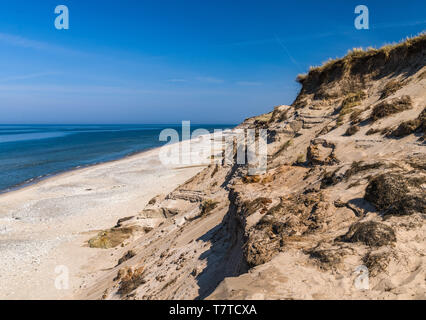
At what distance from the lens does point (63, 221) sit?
16297mm

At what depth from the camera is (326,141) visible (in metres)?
7.99

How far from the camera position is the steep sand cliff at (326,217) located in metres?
3.30

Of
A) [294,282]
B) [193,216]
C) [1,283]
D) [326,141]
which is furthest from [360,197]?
[1,283]

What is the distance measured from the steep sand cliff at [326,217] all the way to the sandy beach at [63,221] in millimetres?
1937

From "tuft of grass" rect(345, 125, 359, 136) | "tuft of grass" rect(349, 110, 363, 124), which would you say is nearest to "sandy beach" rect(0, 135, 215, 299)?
"tuft of grass" rect(345, 125, 359, 136)

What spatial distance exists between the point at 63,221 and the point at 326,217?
16.1m

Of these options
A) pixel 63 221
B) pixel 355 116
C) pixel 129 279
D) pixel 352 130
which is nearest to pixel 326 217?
pixel 352 130

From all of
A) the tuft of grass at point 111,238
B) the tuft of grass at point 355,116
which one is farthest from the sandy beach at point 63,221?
the tuft of grass at point 355,116

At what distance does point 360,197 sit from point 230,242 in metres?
2.87

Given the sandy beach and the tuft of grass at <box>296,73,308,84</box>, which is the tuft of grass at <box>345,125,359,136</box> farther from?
the sandy beach

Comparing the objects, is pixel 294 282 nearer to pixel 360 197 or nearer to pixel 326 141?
pixel 360 197

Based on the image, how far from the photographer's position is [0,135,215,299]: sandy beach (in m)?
10.1

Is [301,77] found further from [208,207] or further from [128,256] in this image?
[128,256]

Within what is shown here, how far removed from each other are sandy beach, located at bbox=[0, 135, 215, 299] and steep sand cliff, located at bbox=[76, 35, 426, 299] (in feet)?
6.36
